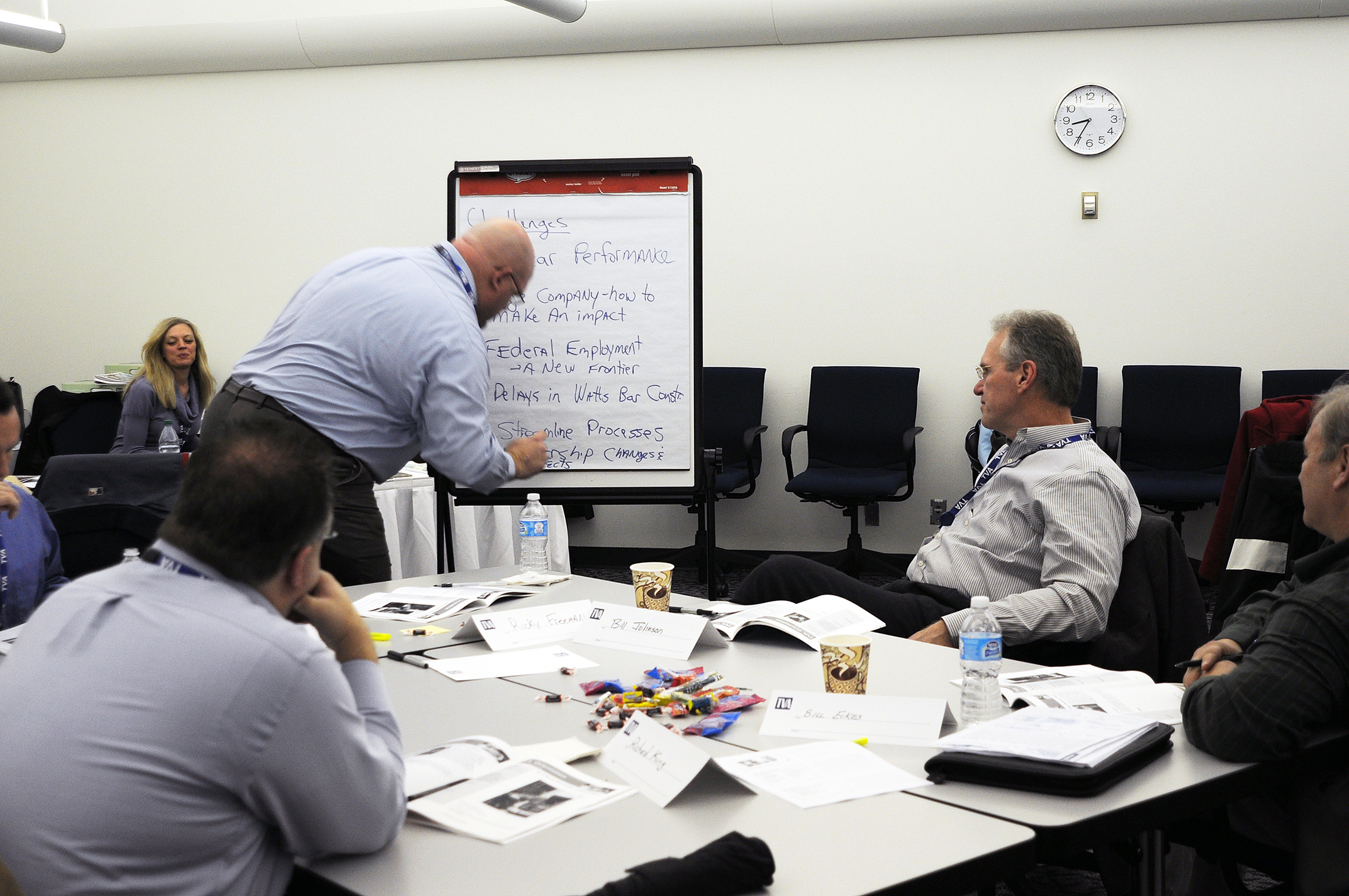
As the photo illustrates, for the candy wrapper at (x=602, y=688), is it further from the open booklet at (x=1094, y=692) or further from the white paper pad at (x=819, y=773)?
the open booklet at (x=1094, y=692)

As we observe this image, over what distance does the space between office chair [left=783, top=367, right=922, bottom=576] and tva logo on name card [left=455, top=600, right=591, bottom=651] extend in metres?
3.23

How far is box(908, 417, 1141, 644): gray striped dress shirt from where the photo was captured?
6.98ft

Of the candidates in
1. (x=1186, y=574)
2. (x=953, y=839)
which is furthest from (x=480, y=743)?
(x=1186, y=574)

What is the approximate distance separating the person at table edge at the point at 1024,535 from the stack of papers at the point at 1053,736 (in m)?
0.63

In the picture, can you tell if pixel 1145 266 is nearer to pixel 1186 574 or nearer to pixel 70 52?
pixel 1186 574

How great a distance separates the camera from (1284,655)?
1390 mm

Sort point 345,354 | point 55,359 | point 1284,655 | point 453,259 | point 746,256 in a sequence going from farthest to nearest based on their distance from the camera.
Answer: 1. point 55,359
2. point 746,256
3. point 453,259
4. point 345,354
5. point 1284,655

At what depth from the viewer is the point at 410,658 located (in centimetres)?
186

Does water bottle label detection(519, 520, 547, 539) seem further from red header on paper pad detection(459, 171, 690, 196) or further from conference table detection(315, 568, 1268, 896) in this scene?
conference table detection(315, 568, 1268, 896)

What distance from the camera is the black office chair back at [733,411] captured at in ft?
18.4

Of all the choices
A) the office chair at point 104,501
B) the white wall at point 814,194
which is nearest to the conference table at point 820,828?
the office chair at point 104,501

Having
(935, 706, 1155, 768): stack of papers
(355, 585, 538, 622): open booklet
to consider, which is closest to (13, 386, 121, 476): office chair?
(355, 585, 538, 622): open booklet

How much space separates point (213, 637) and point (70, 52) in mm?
6395

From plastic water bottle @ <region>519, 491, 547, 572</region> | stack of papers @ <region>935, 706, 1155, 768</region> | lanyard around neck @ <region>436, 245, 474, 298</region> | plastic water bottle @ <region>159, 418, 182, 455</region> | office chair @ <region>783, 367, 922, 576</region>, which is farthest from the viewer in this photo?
office chair @ <region>783, 367, 922, 576</region>
